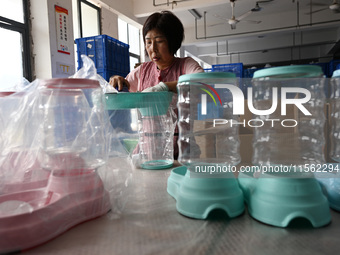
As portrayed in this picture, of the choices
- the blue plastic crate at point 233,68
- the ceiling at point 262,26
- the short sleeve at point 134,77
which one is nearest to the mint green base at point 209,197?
the short sleeve at point 134,77

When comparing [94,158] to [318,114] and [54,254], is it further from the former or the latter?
[318,114]

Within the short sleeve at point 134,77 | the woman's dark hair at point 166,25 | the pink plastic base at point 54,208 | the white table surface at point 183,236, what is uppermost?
the woman's dark hair at point 166,25

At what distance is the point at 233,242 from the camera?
506 mm

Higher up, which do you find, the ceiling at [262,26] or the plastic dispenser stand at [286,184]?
the ceiling at [262,26]

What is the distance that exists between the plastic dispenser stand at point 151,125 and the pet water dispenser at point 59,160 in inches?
8.3

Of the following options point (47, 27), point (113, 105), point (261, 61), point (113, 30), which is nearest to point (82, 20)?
point (113, 30)

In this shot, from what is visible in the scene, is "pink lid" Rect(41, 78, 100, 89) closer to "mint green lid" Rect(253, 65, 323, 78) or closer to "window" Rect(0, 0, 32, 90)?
"mint green lid" Rect(253, 65, 323, 78)

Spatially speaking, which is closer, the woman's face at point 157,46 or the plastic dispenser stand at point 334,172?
the plastic dispenser stand at point 334,172

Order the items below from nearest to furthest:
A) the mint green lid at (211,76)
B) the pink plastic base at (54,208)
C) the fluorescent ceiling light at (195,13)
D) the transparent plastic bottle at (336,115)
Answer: the pink plastic base at (54,208) < the mint green lid at (211,76) < the transparent plastic bottle at (336,115) < the fluorescent ceiling light at (195,13)

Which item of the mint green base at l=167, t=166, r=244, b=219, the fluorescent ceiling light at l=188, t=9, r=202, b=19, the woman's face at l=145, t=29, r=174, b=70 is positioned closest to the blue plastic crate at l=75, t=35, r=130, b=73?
the woman's face at l=145, t=29, r=174, b=70

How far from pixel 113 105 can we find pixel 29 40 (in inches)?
112

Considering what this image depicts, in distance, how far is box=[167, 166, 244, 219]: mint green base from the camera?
1.93 feet

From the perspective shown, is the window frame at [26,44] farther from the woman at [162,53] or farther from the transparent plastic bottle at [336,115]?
the transparent plastic bottle at [336,115]

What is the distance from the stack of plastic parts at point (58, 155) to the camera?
1.90 ft
